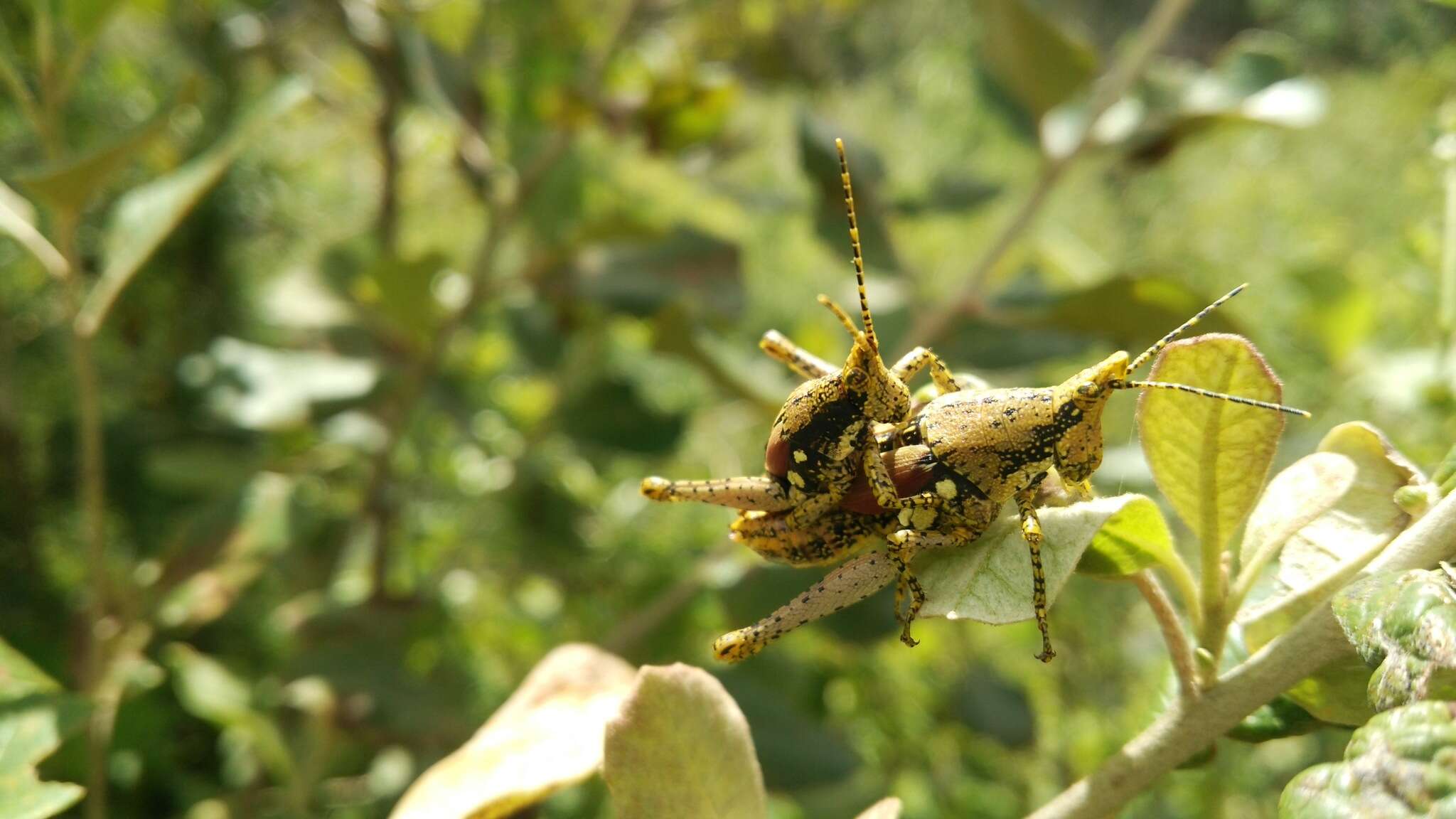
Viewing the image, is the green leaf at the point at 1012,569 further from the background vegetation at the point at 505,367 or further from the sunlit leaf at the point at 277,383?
the sunlit leaf at the point at 277,383

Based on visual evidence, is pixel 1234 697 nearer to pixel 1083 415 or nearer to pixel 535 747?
pixel 1083 415

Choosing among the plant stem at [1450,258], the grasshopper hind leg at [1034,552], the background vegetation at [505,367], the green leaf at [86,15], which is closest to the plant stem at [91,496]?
the background vegetation at [505,367]

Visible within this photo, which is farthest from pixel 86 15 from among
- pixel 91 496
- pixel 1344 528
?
pixel 1344 528

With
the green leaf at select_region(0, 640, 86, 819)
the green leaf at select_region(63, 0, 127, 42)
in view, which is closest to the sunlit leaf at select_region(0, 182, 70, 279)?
the green leaf at select_region(63, 0, 127, 42)

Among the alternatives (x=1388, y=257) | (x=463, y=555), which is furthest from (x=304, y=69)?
(x=1388, y=257)

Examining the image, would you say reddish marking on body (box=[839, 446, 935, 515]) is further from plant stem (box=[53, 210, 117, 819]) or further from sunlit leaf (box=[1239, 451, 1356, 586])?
plant stem (box=[53, 210, 117, 819])

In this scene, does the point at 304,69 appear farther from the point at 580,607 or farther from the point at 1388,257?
the point at 1388,257
